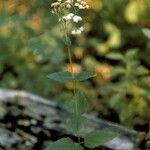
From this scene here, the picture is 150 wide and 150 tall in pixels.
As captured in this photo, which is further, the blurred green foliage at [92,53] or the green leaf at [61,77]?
the blurred green foliage at [92,53]

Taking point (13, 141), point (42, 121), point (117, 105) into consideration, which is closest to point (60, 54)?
point (117, 105)

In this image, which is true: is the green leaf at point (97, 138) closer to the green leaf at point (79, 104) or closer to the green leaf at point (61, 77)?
the green leaf at point (79, 104)

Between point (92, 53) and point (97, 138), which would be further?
point (92, 53)

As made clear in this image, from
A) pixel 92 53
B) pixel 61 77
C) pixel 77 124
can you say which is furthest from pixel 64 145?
pixel 92 53

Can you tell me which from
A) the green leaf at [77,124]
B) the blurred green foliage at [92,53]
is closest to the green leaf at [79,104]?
the green leaf at [77,124]

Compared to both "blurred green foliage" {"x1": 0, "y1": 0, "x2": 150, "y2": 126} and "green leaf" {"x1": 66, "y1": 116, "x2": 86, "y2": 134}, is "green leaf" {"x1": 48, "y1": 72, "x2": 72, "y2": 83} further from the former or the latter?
"blurred green foliage" {"x1": 0, "y1": 0, "x2": 150, "y2": 126}

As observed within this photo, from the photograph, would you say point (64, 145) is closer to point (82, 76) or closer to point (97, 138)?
point (97, 138)

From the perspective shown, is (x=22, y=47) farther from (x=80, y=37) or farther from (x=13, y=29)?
(x=80, y=37)
